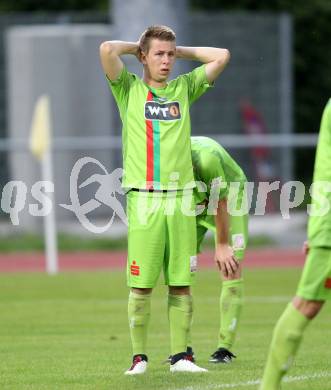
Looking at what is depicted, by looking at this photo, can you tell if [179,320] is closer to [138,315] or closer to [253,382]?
[138,315]

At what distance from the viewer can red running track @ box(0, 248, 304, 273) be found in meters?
21.2

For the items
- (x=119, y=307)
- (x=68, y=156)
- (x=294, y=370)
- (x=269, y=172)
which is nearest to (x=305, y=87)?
(x=269, y=172)

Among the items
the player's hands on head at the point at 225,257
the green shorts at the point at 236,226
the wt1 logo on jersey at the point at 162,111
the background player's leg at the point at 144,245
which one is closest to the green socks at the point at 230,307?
the green shorts at the point at 236,226

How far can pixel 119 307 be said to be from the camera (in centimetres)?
1481

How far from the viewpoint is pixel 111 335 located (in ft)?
38.9

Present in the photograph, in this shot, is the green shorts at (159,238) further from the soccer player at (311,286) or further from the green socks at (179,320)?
the soccer player at (311,286)

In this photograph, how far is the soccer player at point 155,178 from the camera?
842cm

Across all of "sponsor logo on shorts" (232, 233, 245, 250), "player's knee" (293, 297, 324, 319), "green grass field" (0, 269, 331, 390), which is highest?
"player's knee" (293, 297, 324, 319)

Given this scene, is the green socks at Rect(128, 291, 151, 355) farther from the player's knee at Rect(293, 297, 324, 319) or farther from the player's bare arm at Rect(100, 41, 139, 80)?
the player's knee at Rect(293, 297, 324, 319)

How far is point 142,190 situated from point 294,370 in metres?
1.60

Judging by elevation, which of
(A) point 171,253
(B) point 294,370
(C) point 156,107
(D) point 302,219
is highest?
(C) point 156,107

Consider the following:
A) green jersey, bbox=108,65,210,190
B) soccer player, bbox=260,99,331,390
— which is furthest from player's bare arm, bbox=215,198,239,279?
soccer player, bbox=260,99,331,390

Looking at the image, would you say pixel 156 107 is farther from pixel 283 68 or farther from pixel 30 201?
pixel 283 68

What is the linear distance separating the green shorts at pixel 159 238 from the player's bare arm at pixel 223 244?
0.64 meters
